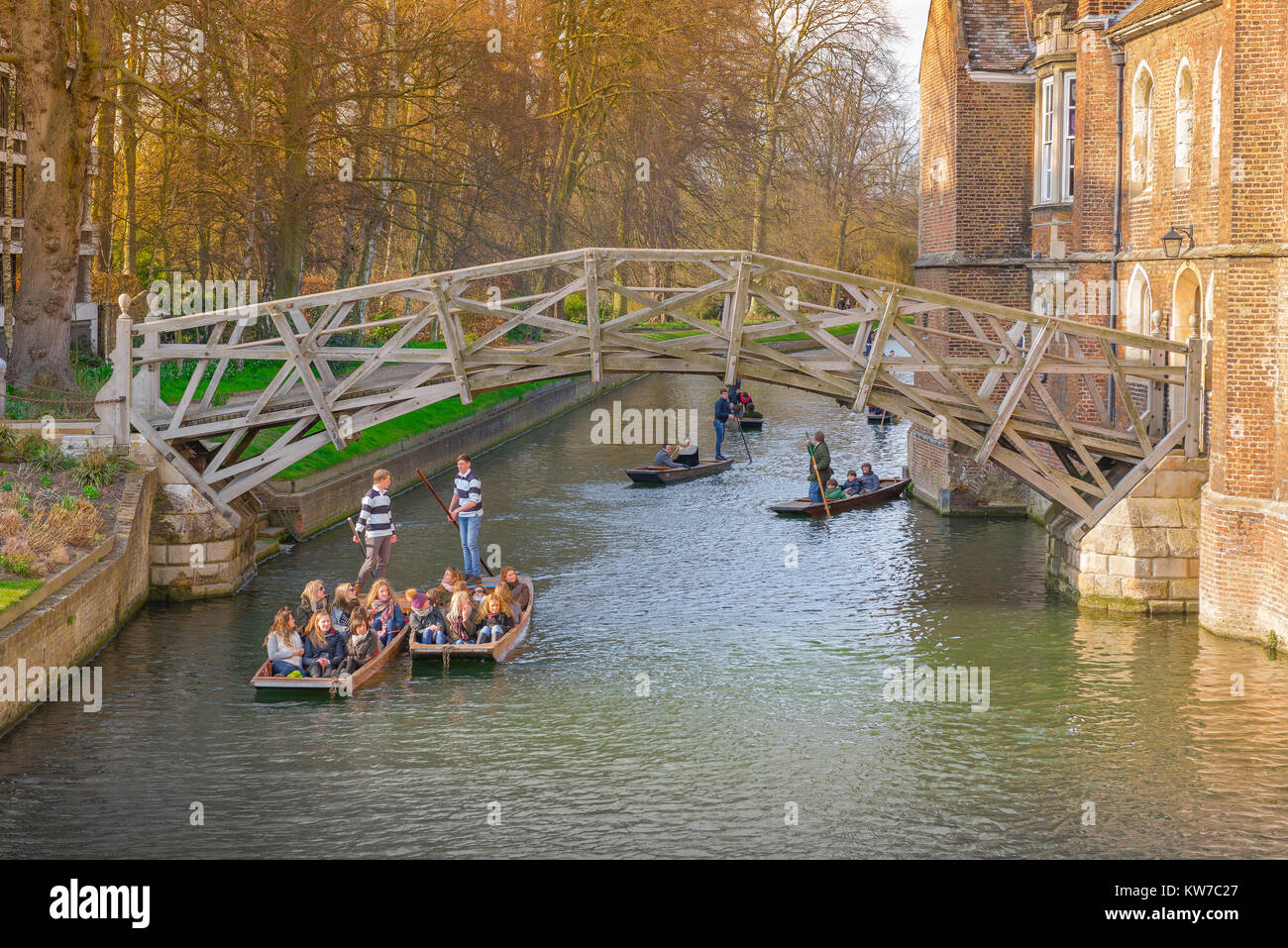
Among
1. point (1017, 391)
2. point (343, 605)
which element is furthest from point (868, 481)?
point (343, 605)

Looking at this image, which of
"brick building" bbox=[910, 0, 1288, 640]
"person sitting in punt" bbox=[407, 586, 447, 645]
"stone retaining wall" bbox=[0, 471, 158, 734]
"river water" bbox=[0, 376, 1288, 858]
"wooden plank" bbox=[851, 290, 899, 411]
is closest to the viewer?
"river water" bbox=[0, 376, 1288, 858]

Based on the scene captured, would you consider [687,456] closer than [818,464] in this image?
No

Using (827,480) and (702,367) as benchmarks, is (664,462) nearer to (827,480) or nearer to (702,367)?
(827,480)

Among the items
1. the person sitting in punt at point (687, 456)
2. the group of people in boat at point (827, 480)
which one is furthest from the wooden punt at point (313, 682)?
the person sitting in punt at point (687, 456)

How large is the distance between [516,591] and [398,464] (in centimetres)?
1125

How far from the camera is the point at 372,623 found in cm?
1644

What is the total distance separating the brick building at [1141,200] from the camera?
54.0 feet

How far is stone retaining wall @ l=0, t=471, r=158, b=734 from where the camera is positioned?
1337 cm

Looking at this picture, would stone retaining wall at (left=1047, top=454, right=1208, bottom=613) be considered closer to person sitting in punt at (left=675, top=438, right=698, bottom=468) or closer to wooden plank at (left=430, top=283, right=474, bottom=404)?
wooden plank at (left=430, top=283, right=474, bottom=404)

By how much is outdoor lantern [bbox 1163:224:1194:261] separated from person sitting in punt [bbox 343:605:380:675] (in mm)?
10539

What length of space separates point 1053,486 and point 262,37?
512 inches

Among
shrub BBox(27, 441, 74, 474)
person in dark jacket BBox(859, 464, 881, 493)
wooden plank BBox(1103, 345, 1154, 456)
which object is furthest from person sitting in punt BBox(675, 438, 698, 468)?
shrub BBox(27, 441, 74, 474)
